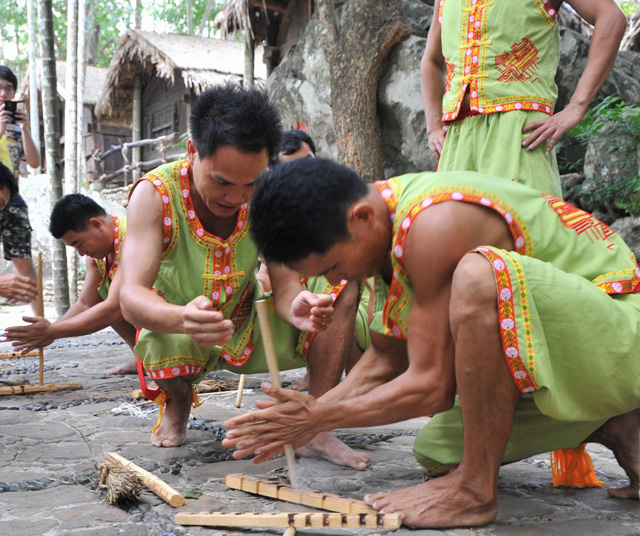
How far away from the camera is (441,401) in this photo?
78.5 inches

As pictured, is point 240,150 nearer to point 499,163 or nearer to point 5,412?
point 499,163

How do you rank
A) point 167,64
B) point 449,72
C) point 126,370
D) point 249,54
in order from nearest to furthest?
point 449,72, point 126,370, point 249,54, point 167,64

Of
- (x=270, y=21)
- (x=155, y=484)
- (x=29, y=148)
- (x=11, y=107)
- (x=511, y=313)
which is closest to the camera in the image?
(x=511, y=313)

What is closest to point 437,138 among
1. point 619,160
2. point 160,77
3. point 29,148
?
point 619,160

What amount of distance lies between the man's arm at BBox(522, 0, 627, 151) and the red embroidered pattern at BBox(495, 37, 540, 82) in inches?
8.4

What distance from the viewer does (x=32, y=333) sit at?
12.0 feet

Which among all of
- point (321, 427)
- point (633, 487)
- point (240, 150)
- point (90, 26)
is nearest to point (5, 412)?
point (240, 150)

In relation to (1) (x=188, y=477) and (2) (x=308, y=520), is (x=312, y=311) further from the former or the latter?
(1) (x=188, y=477)

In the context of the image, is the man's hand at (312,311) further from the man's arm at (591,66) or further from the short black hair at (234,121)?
the man's arm at (591,66)

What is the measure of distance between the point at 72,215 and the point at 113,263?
1.32ft

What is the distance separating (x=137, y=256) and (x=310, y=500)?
1.10 metres

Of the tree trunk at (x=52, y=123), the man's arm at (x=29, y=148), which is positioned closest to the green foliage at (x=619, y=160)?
the man's arm at (x=29, y=148)

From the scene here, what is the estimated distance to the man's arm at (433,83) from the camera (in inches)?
137

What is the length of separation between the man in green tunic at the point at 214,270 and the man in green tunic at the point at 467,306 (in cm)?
47
